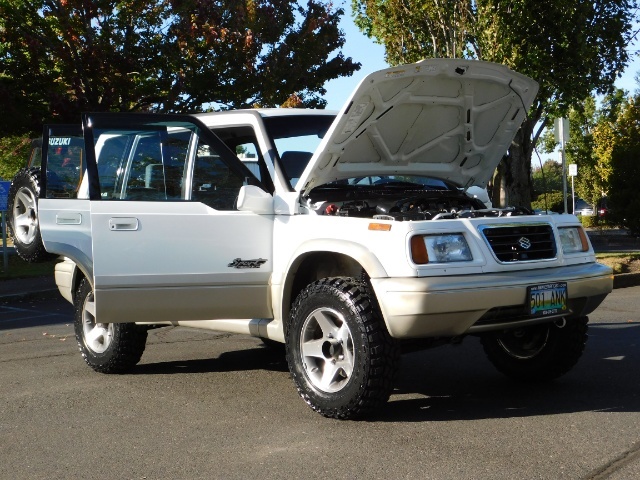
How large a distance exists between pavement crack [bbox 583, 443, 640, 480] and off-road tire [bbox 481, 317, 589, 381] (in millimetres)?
1522

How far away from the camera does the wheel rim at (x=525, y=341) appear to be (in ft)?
20.9

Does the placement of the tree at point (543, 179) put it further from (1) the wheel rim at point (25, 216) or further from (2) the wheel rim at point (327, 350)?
(1) the wheel rim at point (25, 216)

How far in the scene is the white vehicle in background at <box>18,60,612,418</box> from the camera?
528cm

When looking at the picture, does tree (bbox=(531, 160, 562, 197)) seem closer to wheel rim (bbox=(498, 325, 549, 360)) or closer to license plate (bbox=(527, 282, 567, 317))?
wheel rim (bbox=(498, 325, 549, 360))

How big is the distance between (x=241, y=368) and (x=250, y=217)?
5.83 ft

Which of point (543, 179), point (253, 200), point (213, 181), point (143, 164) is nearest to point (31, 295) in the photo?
point (143, 164)

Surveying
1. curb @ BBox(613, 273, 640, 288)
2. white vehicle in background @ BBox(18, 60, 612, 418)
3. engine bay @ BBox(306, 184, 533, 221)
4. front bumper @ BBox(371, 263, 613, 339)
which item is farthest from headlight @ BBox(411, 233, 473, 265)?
curb @ BBox(613, 273, 640, 288)

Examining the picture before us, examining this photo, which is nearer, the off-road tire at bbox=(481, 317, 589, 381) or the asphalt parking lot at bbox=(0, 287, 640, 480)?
the asphalt parking lot at bbox=(0, 287, 640, 480)

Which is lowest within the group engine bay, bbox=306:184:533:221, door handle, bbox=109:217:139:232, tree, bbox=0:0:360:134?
door handle, bbox=109:217:139:232

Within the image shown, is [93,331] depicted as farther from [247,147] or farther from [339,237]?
[339,237]

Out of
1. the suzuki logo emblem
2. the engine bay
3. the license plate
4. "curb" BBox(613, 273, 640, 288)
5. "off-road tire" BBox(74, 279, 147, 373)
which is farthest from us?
"curb" BBox(613, 273, 640, 288)

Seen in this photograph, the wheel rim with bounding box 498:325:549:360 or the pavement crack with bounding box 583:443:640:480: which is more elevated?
the wheel rim with bounding box 498:325:549:360

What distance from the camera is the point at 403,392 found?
6.26m

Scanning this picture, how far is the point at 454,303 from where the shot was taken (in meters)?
5.15
